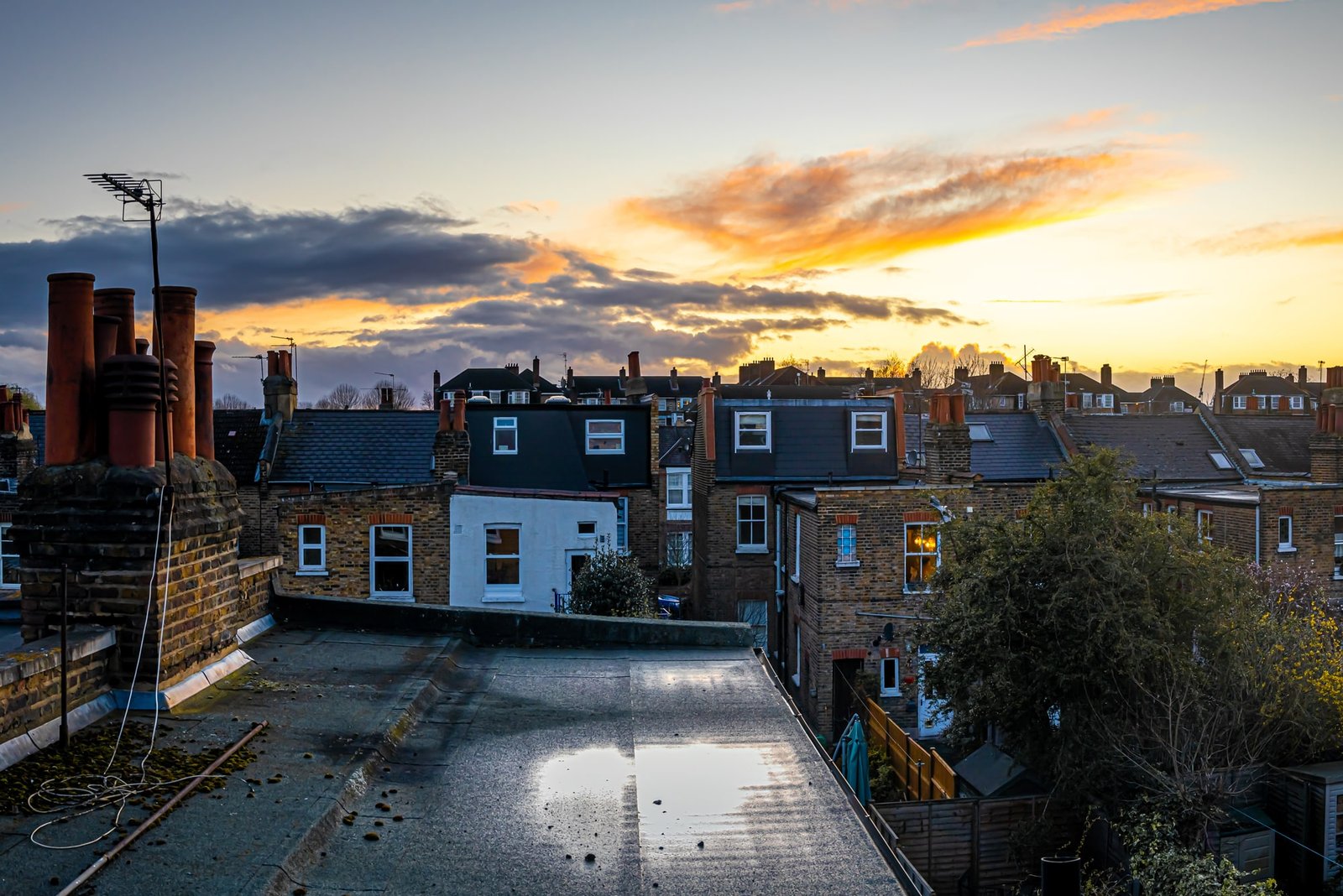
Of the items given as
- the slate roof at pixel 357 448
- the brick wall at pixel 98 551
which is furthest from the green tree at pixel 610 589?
the brick wall at pixel 98 551

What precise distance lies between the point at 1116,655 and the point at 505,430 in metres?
22.9

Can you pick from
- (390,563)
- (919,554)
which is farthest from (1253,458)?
(390,563)

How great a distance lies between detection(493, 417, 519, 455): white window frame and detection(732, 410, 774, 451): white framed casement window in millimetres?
8182

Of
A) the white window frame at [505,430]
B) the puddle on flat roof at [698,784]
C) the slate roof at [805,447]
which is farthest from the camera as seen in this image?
the white window frame at [505,430]

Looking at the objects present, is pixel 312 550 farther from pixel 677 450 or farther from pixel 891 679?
pixel 677 450

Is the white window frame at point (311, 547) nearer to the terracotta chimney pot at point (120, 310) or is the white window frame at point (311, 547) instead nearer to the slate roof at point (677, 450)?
the terracotta chimney pot at point (120, 310)

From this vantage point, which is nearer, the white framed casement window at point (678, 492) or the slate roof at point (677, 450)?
the white framed casement window at point (678, 492)

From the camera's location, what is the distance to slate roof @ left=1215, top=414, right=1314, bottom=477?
43.0 metres

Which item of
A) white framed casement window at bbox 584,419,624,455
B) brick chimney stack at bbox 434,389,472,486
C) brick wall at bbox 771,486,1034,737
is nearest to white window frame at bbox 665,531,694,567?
white framed casement window at bbox 584,419,624,455

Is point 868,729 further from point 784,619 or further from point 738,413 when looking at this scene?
point 738,413

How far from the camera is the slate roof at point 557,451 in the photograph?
32.2 m

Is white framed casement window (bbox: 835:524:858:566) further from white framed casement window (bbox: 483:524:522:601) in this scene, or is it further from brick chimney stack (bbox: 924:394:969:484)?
white framed casement window (bbox: 483:524:522:601)

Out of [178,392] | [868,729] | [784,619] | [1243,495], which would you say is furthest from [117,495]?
[1243,495]

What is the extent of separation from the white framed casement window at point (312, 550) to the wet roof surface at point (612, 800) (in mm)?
15205
